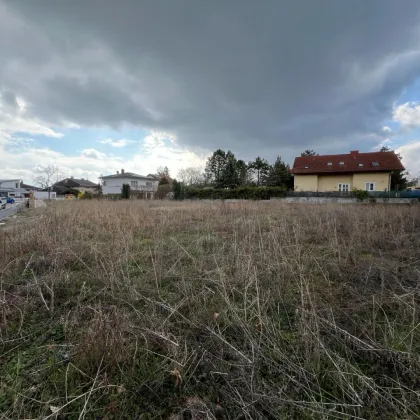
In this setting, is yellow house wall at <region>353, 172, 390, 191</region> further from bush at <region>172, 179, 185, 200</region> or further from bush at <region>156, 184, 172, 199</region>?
Result: bush at <region>156, 184, 172, 199</region>

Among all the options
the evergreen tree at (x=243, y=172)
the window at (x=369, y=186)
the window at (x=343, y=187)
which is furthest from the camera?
the evergreen tree at (x=243, y=172)

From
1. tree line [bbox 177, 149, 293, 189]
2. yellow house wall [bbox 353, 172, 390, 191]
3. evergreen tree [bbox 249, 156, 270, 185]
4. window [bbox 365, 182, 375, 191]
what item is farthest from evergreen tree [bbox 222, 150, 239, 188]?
window [bbox 365, 182, 375, 191]

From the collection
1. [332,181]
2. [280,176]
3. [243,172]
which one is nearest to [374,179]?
[332,181]

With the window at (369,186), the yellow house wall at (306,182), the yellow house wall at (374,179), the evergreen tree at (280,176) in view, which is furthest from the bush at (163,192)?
the window at (369,186)

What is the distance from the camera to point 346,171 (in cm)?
2842

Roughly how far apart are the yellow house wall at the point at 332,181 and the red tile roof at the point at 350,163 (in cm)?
97

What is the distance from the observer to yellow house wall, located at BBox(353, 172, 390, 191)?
2712cm

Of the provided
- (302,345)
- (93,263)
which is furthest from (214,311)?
(93,263)

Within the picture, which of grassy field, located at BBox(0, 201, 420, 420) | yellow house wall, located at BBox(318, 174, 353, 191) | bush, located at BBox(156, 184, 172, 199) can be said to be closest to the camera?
grassy field, located at BBox(0, 201, 420, 420)

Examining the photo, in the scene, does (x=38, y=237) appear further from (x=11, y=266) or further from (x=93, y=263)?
(x=93, y=263)

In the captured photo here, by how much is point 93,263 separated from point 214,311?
2302mm

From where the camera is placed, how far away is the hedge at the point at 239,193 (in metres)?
26.4

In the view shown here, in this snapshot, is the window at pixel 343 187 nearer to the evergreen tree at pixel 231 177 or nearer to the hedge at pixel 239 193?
the hedge at pixel 239 193

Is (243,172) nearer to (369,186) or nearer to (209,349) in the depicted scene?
(369,186)
